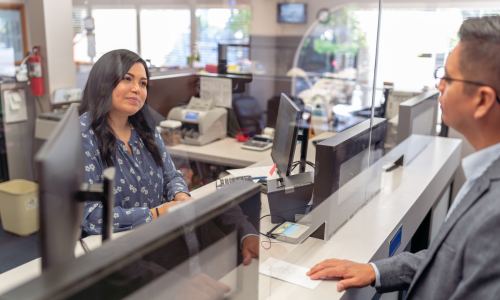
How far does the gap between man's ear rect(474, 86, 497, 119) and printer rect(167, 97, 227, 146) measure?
7.17ft

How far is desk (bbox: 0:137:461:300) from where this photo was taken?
3.69 feet

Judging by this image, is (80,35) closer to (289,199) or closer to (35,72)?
(35,72)

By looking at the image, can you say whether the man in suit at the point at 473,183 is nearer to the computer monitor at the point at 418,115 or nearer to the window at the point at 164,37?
the window at the point at 164,37

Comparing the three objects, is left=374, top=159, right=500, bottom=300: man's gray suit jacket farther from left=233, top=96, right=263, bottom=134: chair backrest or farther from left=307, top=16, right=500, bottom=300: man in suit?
left=233, top=96, right=263, bottom=134: chair backrest

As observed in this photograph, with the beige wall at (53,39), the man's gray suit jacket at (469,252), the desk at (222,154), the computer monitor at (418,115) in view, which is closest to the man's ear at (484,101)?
the man's gray suit jacket at (469,252)

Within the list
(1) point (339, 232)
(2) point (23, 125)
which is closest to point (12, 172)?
(2) point (23, 125)

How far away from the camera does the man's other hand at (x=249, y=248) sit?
88 cm

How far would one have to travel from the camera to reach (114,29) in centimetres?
183

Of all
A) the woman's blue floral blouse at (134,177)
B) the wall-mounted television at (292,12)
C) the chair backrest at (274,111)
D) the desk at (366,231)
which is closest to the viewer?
the desk at (366,231)

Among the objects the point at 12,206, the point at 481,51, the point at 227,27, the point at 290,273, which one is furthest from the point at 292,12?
the point at 481,51

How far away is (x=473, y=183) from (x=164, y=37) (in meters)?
2.01

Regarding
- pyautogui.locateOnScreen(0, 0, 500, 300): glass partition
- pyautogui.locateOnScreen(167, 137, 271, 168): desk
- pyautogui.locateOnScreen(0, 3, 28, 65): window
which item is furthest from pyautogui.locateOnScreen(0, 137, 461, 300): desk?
pyautogui.locateOnScreen(0, 3, 28, 65): window

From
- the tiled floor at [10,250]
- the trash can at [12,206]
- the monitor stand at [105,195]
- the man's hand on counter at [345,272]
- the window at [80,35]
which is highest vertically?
the window at [80,35]

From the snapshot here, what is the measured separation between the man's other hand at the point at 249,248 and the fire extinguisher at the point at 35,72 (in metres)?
2.16
